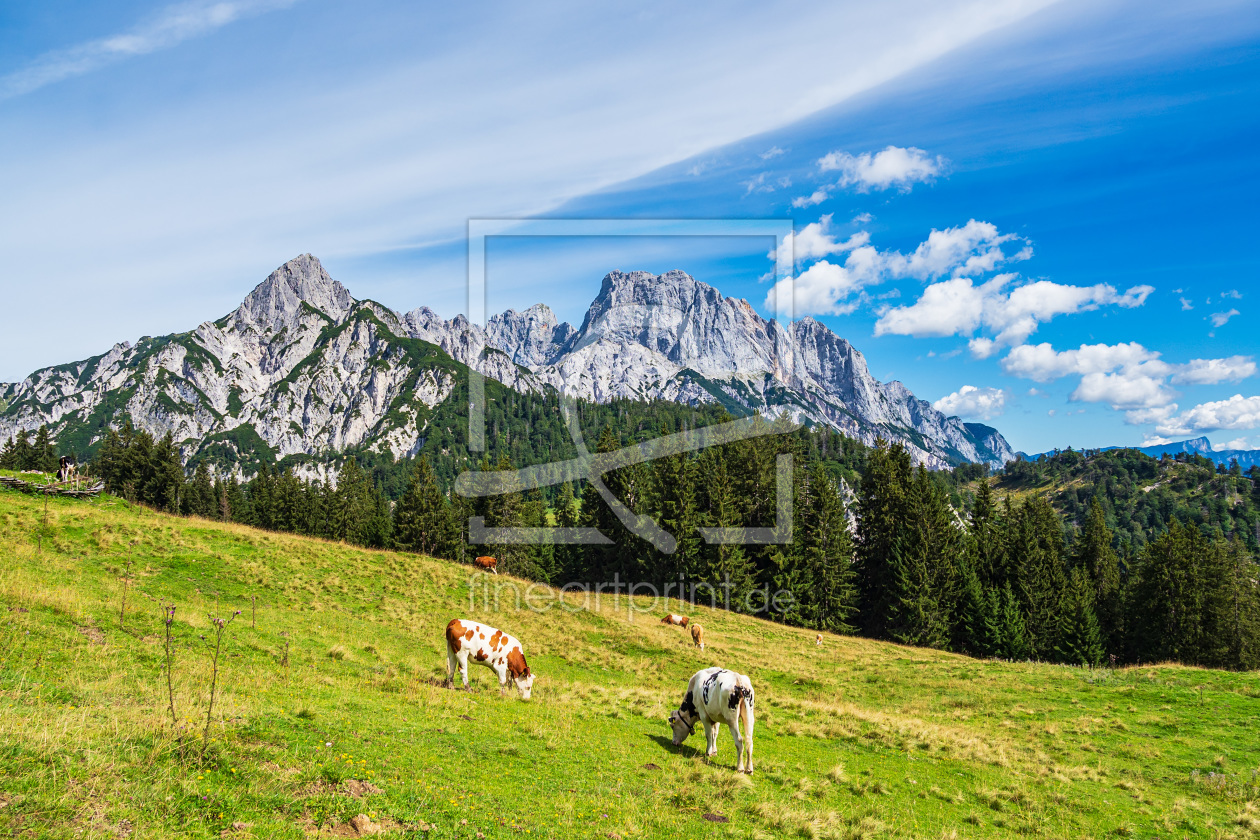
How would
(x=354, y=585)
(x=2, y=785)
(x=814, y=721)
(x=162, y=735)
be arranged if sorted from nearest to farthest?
1. (x=2, y=785)
2. (x=162, y=735)
3. (x=814, y=721)
4. (x=354, y=585)

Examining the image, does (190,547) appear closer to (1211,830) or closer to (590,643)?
(590,643)

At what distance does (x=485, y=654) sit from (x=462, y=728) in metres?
5.43

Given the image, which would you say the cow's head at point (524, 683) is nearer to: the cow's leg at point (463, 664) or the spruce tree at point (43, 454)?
the cow's leg at point (463, 664)

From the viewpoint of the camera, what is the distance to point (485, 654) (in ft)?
56.9

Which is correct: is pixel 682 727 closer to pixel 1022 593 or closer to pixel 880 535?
pixel 880 535

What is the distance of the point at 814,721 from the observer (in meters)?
19.0

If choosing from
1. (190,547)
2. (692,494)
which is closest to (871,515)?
(692,494)

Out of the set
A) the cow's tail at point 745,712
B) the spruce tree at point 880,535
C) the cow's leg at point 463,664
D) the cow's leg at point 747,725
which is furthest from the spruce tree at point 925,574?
the cow's leg at point 463,664

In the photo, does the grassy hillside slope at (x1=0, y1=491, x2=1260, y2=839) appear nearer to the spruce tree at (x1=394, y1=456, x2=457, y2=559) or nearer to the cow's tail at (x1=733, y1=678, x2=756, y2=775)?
the cow's tail at (x1=733, y1=678, x2=756, y2=775)

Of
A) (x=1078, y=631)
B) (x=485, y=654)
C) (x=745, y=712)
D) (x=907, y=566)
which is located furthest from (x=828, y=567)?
(x=745, y=712)

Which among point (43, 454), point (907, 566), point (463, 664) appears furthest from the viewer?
point (43, 454)

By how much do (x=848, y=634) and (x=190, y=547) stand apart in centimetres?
4720

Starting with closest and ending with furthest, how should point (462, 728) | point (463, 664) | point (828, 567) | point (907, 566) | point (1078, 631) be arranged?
point (462, 728), point (463, 664), point (907, 566), point (828, 567), point (1078, 631)

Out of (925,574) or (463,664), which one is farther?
(925,574)
